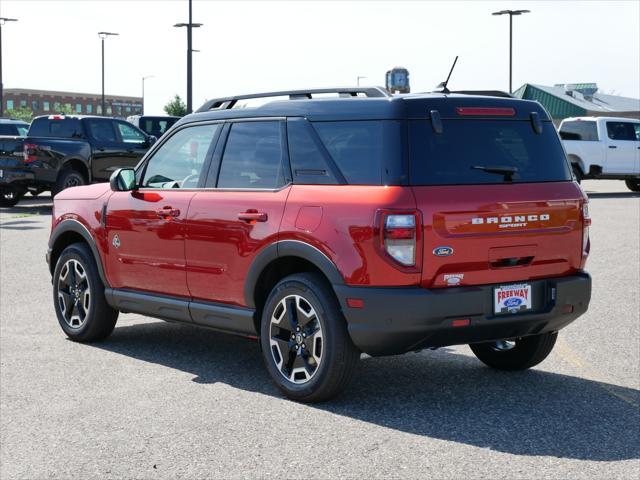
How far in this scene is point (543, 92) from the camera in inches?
3063

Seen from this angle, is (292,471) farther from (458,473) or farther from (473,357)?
(473,357)

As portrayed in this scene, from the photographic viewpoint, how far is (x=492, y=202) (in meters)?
5.89

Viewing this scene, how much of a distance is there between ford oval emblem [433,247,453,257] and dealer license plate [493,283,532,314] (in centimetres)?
39

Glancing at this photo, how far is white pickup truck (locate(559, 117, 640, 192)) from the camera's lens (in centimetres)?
2994

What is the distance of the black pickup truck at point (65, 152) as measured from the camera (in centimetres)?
2234

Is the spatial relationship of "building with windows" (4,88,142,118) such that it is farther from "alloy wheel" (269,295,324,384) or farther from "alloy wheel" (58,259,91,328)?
"alloy wheel" (269,295,324,384)

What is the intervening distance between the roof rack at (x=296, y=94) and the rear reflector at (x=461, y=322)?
141 centimetres

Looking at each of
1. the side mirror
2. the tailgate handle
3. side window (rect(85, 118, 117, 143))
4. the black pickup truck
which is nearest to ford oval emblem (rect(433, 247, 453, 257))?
the tailgate handle

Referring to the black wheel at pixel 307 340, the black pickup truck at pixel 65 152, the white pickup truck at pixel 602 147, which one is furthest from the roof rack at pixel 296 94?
the white pickup truck at pixel 602 147

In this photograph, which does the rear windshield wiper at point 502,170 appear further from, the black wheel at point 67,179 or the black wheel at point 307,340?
the black wheel at point 67,179

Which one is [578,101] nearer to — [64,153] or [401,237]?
[64,153]

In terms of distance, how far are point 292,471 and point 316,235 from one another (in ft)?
5.40

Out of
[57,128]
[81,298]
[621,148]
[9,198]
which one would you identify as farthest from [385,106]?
[621,148]

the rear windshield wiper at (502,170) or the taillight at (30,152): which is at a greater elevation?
the taillight at (30,152)
